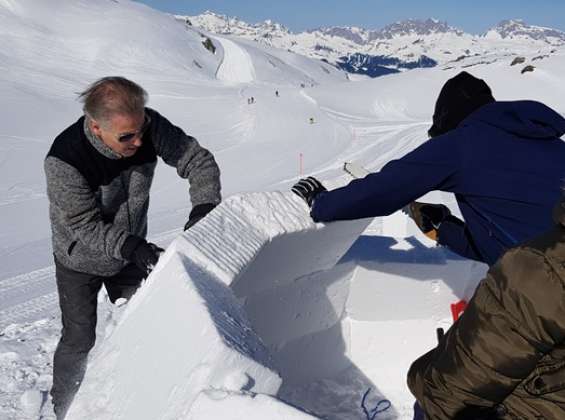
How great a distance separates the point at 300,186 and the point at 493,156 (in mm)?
978

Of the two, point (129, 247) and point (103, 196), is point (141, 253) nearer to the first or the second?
point (129, 247)

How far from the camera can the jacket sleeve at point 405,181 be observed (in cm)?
189

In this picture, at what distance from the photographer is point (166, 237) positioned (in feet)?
25.4

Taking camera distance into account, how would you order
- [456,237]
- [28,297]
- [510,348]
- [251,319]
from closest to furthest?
1. [510,348]
2. [251,319]
3. [456,237]
4. [28,297]

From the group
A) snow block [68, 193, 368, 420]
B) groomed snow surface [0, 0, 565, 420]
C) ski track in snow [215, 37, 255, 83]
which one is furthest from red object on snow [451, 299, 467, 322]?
ski track in snow [215, 37, 255, 83]

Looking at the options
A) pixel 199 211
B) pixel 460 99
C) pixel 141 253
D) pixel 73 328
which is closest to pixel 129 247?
pixel 141 253

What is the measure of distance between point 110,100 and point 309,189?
914 millimetres

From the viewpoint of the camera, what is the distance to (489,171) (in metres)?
1.85

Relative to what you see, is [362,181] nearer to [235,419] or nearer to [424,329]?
[235,419]

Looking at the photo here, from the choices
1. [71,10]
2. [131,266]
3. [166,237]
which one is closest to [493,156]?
[131,266]

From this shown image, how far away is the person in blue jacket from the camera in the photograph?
183 centimetres

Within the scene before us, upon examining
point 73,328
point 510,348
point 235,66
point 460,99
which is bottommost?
point 235,66

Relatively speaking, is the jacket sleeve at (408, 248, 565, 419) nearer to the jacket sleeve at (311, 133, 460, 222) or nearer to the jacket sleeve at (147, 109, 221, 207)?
the jacket sleeve at (311, 133, 460, 222)

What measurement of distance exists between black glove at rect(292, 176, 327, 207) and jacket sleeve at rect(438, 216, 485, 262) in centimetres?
61
